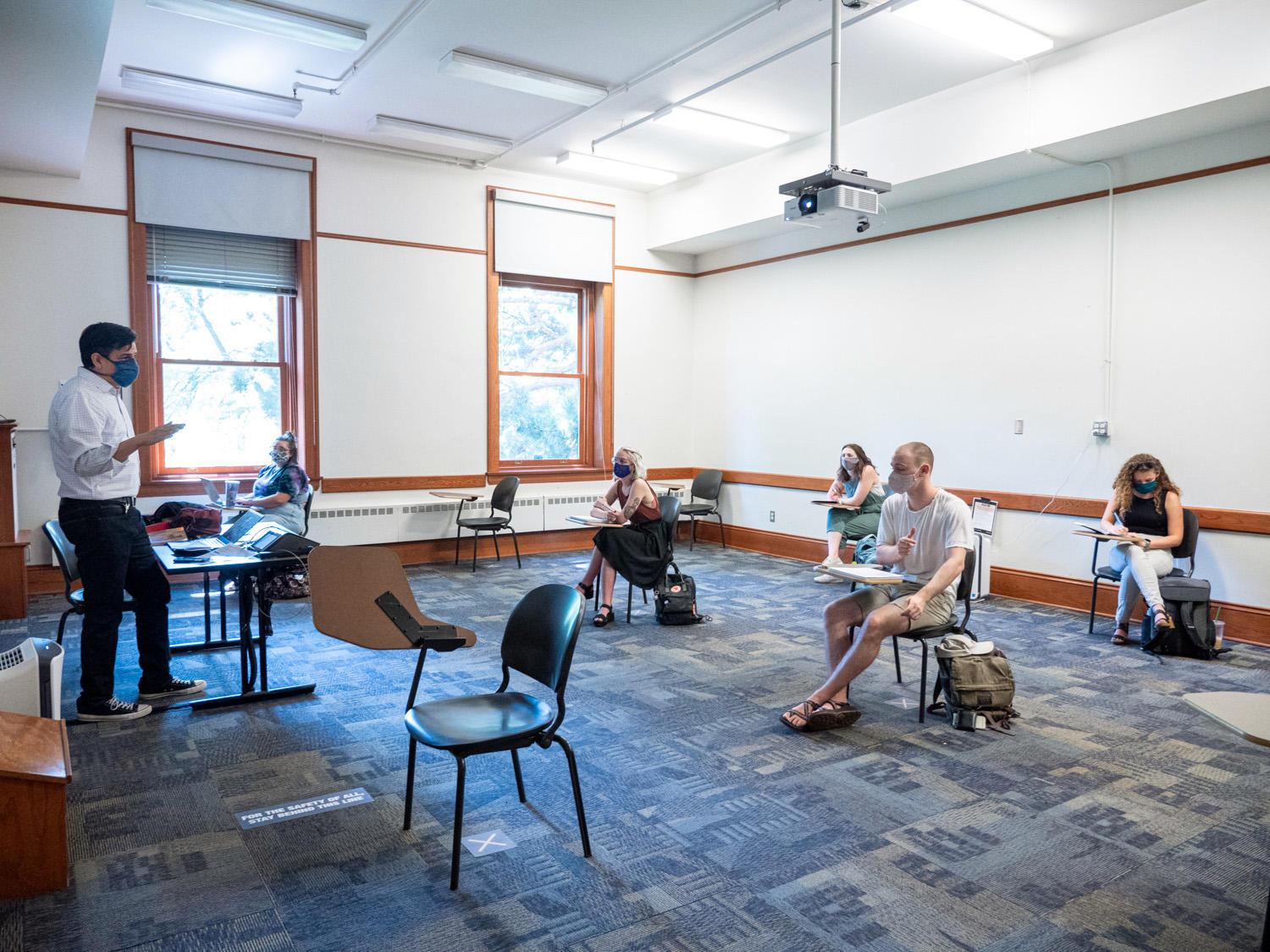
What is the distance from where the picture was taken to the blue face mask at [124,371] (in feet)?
12.7

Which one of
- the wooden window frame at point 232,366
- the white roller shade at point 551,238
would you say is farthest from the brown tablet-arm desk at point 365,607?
the white roller shade at point 551,238

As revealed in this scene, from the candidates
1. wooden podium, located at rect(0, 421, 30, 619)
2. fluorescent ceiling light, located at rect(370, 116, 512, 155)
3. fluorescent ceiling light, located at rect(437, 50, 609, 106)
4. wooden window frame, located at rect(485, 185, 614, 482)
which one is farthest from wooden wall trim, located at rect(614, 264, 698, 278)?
wooden podium, located at rect(0, 421, 30, 619)

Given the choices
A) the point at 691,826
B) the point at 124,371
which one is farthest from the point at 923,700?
the point at 124,371

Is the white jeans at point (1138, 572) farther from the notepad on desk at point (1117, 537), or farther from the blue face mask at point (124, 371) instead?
the blue face mask at point (124, 371)

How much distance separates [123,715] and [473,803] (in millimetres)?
1919

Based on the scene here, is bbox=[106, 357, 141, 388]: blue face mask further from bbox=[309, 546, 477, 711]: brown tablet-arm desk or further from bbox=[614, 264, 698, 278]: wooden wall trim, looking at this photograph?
bbox=[614, 264, 698, 278]: wooden wall trim

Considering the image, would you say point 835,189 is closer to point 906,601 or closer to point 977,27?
point 977,27

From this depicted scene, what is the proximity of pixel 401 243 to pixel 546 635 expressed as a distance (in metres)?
6.09

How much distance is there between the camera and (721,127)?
7.07 m

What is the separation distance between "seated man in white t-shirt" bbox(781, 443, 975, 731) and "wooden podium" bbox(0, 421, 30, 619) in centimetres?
517

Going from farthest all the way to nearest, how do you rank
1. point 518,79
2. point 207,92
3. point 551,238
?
point 551,238 < point 207,92 < point 518,79

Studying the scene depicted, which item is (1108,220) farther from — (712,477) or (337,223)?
(337,223)

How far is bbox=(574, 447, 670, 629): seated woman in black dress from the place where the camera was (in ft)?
19.2

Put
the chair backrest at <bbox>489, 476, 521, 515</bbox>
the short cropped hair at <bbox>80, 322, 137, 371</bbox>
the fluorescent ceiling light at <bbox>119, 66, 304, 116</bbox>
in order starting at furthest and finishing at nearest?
the chair backrest at <bbox>489, 476, 521, 515</bbox> → the fluorescent ceiling light at <bbox>119, 66, 304, 116</bbox> → the short cropped hair at <bbox>80, 322, 137, 371</bbox>
